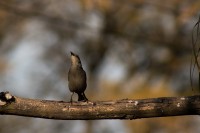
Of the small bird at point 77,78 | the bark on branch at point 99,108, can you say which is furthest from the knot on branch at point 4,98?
the small bird at point 77,78

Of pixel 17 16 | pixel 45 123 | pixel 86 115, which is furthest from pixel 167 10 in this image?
pixel 86 115

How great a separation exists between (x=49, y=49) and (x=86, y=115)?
9.26 metres

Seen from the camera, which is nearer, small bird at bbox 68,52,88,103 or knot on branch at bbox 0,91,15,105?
knot on branch at bbox 0,91,15,105

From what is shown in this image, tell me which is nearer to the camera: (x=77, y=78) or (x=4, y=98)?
(x=4, y=98)

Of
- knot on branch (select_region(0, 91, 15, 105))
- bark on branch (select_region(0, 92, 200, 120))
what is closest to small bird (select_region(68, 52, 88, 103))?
bark on branch (select_region(0, 92, 200, 120))

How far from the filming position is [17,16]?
11289 millimetres

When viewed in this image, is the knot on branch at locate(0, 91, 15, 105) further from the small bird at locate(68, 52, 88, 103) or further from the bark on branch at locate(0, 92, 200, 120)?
the small bird at locate(68, 52, 88, 103)

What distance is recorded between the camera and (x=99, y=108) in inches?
134

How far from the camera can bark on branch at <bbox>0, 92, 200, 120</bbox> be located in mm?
3340

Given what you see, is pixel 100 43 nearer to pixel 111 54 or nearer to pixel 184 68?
pixel 111 54

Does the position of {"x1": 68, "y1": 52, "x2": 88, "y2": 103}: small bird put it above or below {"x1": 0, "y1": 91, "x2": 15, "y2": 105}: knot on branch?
above

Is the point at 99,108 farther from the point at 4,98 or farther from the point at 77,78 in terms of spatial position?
the point at 4,98

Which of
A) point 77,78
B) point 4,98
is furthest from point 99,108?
point 4,98

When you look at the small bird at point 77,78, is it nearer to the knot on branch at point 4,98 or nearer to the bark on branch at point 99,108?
the bark on branch at point 99,108
